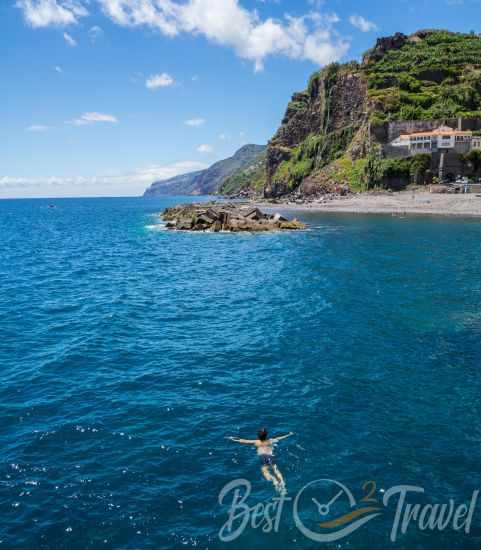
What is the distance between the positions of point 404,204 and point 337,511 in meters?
103

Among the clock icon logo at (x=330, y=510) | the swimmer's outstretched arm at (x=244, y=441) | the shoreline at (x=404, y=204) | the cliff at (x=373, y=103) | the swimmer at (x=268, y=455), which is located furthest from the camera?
the cliff at (x=373, y=103)

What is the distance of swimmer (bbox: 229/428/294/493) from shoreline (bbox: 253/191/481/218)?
3468 inches

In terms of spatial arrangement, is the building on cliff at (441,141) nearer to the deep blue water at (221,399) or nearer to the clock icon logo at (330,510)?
the deep blue water at (221,399)

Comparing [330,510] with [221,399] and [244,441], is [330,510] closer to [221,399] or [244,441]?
[244,441]

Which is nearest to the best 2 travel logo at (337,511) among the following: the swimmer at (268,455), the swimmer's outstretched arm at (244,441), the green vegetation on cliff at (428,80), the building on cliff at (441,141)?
the swimmer at (268,455)

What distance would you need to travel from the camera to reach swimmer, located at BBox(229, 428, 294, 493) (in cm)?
1387

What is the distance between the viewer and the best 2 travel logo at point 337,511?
12.0 metres

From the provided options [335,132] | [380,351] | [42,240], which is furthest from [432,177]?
[380,351]

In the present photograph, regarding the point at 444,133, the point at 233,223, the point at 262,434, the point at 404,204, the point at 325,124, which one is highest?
the point at 325,124

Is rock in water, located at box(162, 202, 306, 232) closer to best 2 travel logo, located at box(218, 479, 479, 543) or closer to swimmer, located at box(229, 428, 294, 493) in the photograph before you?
swimmer, located at box(229, 428, 294, 493)

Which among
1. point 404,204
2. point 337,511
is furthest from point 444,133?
point 337,511

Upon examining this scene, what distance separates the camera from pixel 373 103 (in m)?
144

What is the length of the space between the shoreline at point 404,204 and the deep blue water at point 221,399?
186ft

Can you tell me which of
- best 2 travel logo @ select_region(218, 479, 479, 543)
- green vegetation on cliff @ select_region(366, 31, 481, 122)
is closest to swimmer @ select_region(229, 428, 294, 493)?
best 2 travel logo @ select_region(218, 479, 479, 543)
